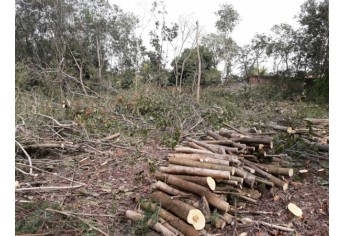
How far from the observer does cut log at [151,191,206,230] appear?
2.58 meters

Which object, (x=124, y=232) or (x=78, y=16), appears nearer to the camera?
Result: (x=124, y=232)

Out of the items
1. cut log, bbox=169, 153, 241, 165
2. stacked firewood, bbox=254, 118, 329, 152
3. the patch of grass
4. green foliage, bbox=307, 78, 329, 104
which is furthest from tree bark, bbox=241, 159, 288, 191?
green foliage, bbox=307, 78, 329, 104

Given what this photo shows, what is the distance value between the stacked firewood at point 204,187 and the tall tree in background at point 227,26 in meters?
16.0

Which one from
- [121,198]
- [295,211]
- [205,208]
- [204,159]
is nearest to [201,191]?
[205,208]

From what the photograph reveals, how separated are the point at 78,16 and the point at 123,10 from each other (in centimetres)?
292

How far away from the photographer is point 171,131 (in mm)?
6199

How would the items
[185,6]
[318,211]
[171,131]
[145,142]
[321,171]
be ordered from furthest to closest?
[185,6] < [171,131] < [145,142] < [321,171] < [318,211]

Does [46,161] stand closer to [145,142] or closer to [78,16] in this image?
[145,142]

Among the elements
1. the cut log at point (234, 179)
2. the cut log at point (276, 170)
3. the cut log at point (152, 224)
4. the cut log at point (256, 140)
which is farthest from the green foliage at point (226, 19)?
the cut log at point (152, 224)

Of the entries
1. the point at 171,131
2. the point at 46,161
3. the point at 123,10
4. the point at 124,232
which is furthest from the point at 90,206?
the point at 123,10

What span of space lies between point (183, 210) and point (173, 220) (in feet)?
0.52

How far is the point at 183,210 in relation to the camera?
2723 millimetres
